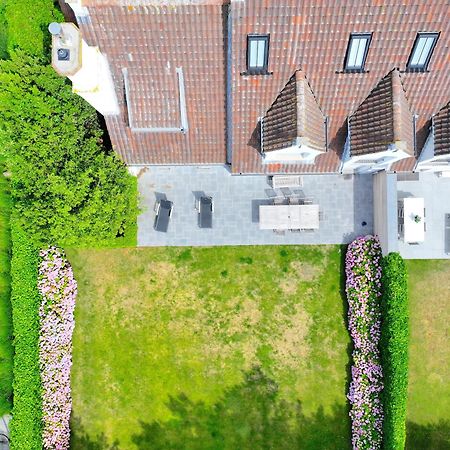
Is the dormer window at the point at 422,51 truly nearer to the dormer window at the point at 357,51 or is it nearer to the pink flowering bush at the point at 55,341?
the dormer window at the point at 357,51

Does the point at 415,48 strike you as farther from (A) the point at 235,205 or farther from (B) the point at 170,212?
(B) the point at 170,212

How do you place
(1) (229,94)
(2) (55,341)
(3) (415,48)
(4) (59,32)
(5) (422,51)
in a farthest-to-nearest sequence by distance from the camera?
1. (2) (55,341)
2. (1) (229,94)
3. (5) (422,51)
4. (3) (415,48)
5. (4) (59,32)

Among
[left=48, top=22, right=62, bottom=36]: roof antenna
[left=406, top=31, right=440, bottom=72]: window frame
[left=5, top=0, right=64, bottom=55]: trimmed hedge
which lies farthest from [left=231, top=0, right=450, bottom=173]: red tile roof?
[left=5, top=0, right=64, bottom=55]: trimmed hedge

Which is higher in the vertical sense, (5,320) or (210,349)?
(5,320)

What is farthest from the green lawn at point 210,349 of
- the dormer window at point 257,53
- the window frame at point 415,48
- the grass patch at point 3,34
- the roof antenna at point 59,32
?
the roof antenna at point 59,32

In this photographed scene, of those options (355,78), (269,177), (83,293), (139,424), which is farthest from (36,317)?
(355,78)

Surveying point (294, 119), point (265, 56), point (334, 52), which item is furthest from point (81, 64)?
point (334, 52)

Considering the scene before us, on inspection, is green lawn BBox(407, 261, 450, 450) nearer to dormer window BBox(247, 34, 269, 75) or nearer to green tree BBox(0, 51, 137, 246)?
dormer window BBox(247, 34, 269, 75)
